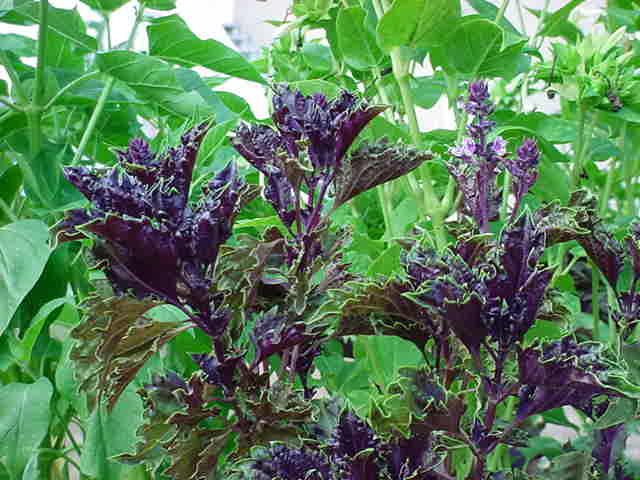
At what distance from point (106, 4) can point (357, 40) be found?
208mm

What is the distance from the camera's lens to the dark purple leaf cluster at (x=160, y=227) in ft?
0.80

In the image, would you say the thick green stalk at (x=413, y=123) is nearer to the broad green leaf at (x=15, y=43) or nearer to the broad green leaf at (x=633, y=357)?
the broad green leaf at (x=633, y=357)

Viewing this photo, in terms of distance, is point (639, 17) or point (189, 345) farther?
point (639, 17)

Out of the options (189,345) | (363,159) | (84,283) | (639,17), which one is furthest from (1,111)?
(639,17)

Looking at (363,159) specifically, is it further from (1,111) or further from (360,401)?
(1,111)

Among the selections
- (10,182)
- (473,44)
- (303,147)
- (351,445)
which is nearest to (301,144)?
(303,147)

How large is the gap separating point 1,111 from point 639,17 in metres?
0.54

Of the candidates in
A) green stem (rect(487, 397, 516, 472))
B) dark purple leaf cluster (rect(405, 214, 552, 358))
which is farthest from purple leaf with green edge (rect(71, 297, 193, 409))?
green stem (rect(487, 397, 516, 472))

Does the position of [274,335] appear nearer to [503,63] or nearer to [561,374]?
[561,374]

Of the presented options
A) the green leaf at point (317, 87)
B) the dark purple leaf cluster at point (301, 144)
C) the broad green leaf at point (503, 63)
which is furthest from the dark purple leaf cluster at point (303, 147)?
the broad green leaf at point (503, 63)

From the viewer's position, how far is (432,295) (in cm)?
24

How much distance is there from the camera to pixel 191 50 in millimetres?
540

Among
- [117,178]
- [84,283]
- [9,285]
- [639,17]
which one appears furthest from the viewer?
[639,17]

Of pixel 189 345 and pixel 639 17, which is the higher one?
pixel 639 17
